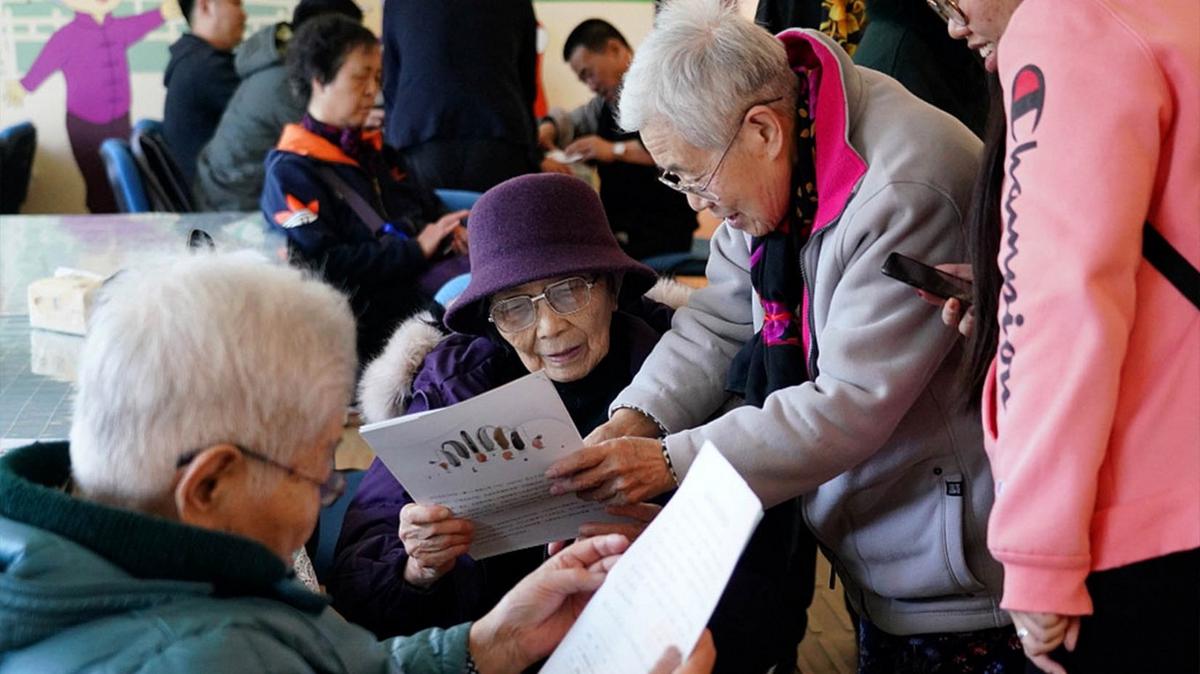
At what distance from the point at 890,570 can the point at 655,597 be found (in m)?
0.61

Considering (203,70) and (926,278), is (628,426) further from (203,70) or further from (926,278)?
(203,70)

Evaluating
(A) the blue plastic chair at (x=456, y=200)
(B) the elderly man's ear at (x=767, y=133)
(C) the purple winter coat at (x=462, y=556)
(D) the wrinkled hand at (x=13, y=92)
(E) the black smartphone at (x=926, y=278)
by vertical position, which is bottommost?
(D) the wrinkled hand at (x=13, y=92)

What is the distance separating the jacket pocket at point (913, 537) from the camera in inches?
66.4

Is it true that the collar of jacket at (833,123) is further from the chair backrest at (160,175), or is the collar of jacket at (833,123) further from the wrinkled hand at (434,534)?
the chair backrest at (160,175)

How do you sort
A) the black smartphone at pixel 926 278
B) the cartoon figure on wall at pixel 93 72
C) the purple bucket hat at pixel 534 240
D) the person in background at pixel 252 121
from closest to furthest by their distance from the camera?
the black smartphone at pixel 926 278
the purple bucket hat at pixel 534 240
the person in background at pixel 252 121
the cartoon figure on wall at pixel 93 72

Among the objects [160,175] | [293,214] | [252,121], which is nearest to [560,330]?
[293,214]

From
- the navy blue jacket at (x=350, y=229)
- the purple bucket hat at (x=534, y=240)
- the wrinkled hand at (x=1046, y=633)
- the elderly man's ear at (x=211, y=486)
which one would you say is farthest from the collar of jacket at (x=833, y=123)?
the navy blue jacket at (x=350, y=229)

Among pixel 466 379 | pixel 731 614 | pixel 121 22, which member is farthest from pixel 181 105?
pixel 731 614

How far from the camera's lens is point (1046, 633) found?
1.27 meters

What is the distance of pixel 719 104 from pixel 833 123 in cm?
17

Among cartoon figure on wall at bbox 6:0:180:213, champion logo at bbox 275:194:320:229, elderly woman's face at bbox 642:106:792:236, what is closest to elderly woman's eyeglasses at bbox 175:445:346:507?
elderly woman's face at bbox 642:106:792:236

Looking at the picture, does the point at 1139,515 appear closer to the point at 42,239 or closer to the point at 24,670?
the point at 24,670

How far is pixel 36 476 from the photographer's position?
1.28 meters

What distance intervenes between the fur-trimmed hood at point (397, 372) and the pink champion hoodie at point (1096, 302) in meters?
1.23
